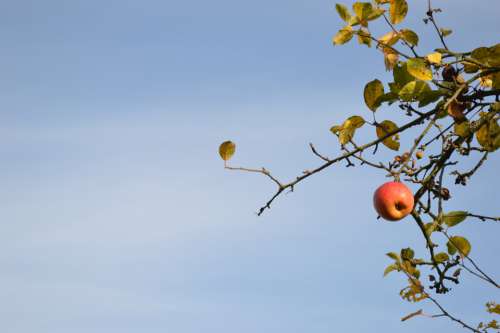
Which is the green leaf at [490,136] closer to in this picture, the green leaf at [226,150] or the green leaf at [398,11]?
the green leaf at [398,11]

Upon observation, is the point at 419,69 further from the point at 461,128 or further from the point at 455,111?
the point at 461,128

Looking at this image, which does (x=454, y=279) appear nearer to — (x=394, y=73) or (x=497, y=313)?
(x=497, y=313)

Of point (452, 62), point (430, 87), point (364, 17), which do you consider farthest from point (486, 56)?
point (364, 17)

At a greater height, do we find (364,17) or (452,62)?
(364,17)

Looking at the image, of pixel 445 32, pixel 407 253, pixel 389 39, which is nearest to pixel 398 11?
pixel 389 39

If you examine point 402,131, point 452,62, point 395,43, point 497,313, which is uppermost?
point 395,43

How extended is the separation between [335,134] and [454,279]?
1166 millimetres

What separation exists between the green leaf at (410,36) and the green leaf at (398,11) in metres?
0.09

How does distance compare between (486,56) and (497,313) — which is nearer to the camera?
(486,56)

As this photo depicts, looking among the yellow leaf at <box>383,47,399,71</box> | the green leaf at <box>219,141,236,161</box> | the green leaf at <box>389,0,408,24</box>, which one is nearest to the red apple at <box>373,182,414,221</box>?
the yellow leaf at <box>383,47,399,71</box>

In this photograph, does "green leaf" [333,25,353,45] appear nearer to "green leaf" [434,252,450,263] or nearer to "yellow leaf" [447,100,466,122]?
"yellow leaf" [447,100,466,122]

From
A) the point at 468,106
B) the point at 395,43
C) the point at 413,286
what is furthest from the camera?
the point at 413,286

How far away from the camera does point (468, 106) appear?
332cm

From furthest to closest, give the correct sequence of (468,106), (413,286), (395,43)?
(413,286)
(395,43)
(468,106)
